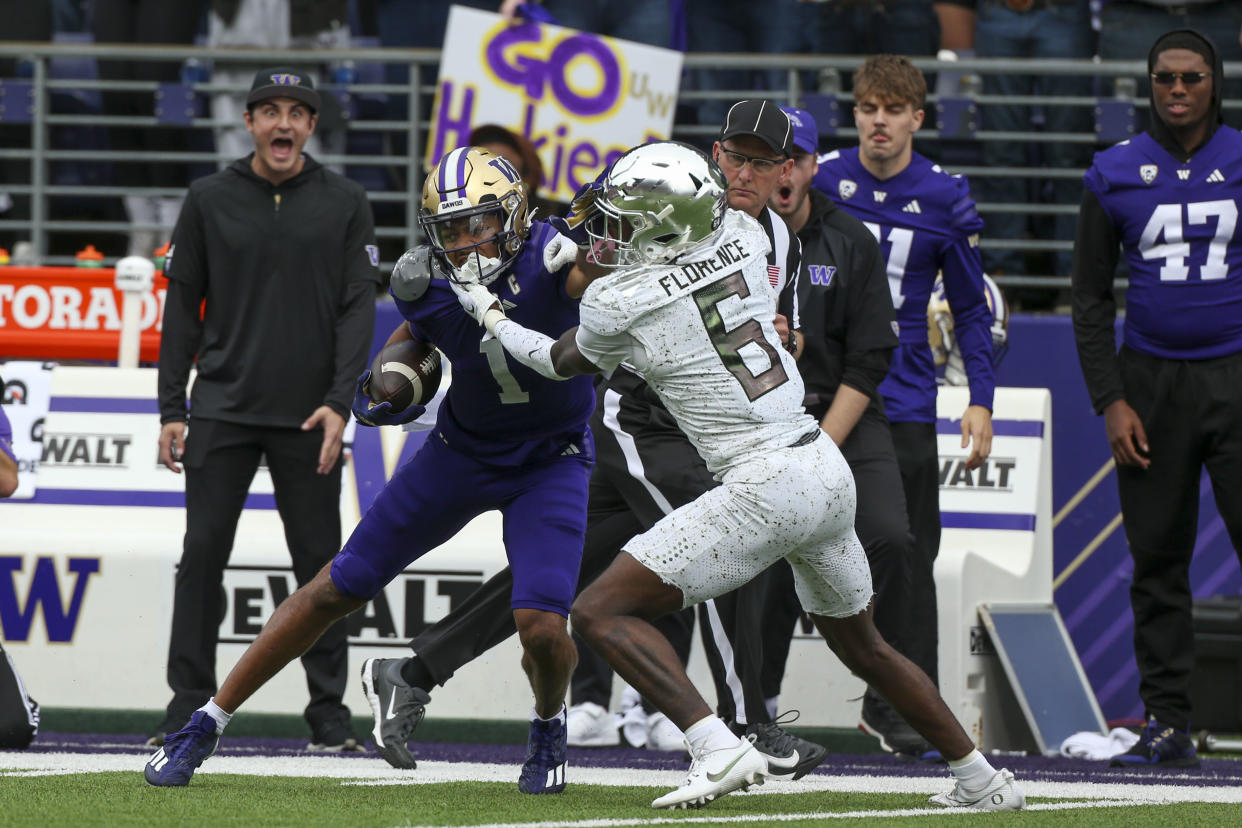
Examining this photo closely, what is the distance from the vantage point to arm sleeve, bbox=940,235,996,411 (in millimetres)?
6914

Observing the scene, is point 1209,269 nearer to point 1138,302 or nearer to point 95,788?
point 1138,302

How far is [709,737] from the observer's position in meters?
4.88

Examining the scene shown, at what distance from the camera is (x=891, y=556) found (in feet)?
21.1

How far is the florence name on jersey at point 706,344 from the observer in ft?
16.0

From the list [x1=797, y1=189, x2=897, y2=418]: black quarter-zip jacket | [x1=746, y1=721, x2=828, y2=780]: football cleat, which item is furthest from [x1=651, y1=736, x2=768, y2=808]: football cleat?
[x1=797, y1=189, x2=897, y2=418]: black quarter-zip jacket

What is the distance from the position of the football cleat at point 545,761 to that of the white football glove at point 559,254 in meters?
1.26

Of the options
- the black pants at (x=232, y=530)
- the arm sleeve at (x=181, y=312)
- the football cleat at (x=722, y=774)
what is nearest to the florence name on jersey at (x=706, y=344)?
the football cleat at (x=722, y=774)

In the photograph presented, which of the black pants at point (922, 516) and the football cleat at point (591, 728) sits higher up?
the black pants at point (922, 516)

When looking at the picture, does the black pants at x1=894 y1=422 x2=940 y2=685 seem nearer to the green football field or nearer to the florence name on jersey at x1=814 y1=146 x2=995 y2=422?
the florence name on jersey at x1=814 y1=146 x2=995 y2=422

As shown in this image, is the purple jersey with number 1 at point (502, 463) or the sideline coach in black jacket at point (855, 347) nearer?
the purple jersey with number 1 at point (502, 463)

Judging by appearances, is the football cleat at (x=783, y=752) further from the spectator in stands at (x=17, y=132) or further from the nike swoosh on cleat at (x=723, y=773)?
the spectator in stands at (x=17, y=132)

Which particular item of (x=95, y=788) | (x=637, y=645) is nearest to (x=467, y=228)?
(x=637, y=645)

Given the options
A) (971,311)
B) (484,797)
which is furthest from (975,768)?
(971,311)

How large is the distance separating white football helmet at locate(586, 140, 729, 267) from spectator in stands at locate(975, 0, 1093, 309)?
5.01 meters
